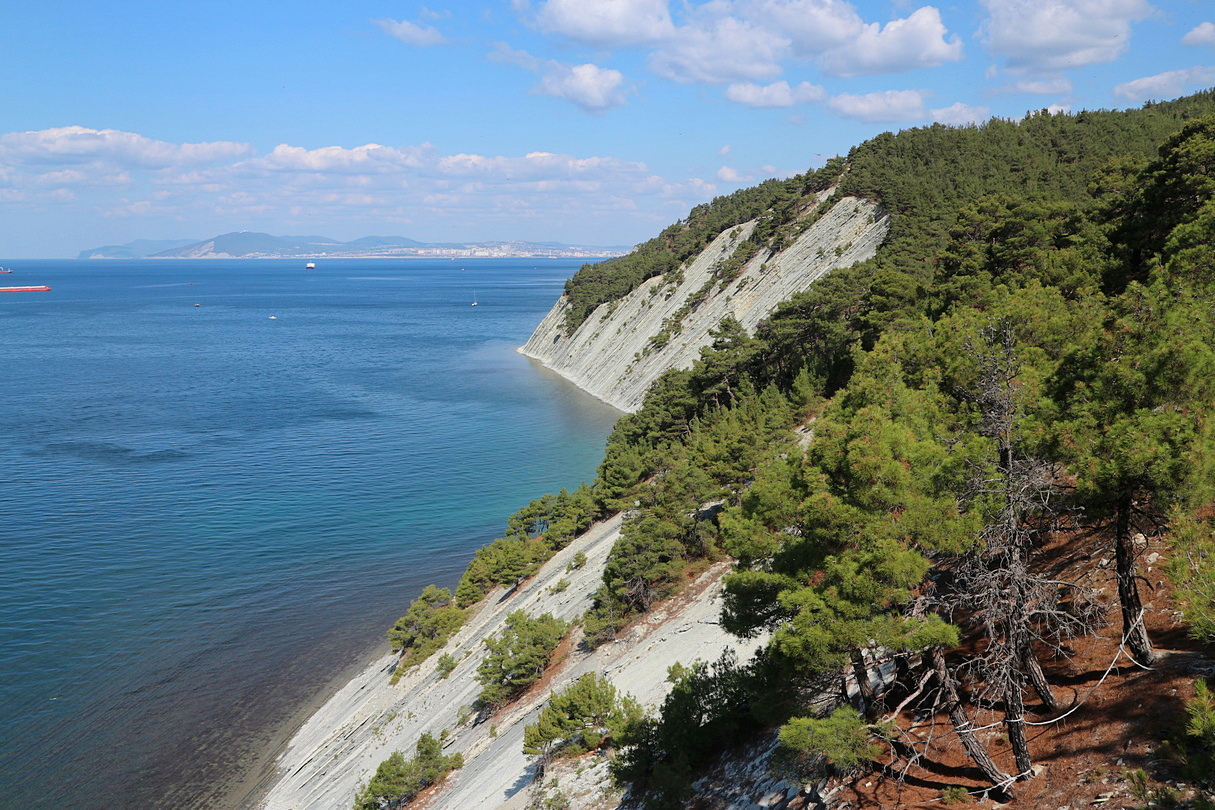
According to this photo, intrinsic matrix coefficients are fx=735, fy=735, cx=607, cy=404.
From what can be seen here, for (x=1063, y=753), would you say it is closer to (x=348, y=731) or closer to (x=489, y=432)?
(x=348, y=731)

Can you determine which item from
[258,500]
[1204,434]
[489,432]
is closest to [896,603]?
[1204,434]

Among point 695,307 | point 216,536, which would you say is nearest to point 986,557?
point 216,536

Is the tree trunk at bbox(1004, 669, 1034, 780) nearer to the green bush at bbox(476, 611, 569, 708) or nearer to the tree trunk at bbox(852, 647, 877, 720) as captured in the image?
the tree trunk at bbox(852, 647, 877, 720)

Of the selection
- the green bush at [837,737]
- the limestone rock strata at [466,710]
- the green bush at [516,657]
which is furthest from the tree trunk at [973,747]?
the green bush at [516,657]

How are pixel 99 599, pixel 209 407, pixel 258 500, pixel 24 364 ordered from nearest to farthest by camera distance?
pixel 99 599
pixel 258 500
pixel 209 407
pixel 24 364

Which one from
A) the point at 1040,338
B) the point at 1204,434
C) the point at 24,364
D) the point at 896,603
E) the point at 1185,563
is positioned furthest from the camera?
the point at 24,364

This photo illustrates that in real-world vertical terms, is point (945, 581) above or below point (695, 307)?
below

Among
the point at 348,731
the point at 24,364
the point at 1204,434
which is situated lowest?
the point at 348,731

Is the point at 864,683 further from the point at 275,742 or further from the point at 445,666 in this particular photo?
the point at 275,742
